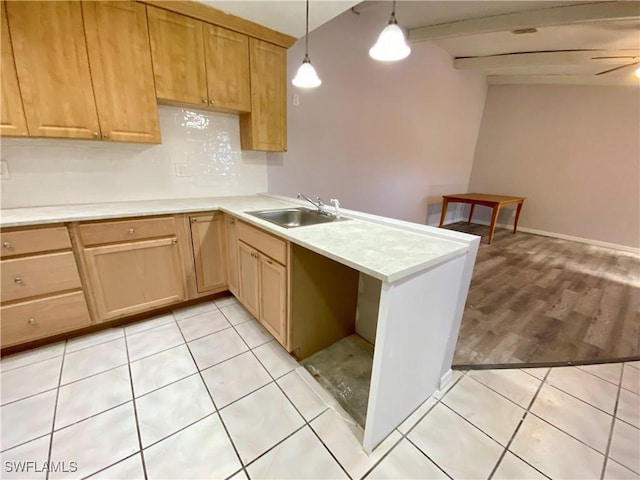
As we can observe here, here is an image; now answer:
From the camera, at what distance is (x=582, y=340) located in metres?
2.01

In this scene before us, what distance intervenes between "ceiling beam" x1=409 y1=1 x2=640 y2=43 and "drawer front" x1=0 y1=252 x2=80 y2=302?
4329mm

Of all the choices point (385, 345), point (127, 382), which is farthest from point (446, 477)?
point (127, 382)

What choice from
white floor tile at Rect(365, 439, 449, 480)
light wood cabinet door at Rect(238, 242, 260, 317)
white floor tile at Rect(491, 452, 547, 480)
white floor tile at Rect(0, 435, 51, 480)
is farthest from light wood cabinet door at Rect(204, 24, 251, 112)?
white floor tile at Rect(491, 452, 547, 480)

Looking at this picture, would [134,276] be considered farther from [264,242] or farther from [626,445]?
[626,445]

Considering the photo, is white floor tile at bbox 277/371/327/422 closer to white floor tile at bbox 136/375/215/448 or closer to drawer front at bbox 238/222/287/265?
white floor tile at bbox 136/375/215/448

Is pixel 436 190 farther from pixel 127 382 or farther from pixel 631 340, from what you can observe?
pixel 127 382

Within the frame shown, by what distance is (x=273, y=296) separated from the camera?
5.57 ft

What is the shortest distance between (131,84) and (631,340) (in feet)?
13.2

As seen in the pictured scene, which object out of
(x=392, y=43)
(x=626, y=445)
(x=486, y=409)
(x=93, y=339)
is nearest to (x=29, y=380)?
(x=93, y=339)

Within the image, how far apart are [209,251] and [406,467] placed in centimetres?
186

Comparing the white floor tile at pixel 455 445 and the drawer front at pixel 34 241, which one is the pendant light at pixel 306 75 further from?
the white floor tile at pixel 455 445

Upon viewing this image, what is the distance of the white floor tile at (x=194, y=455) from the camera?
3.61ft

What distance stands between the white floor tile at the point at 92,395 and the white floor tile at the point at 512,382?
2005 millimetres

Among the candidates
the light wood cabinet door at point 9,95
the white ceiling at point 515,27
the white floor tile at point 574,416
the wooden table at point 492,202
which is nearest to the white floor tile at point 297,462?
the white floor tile at point 574,416
